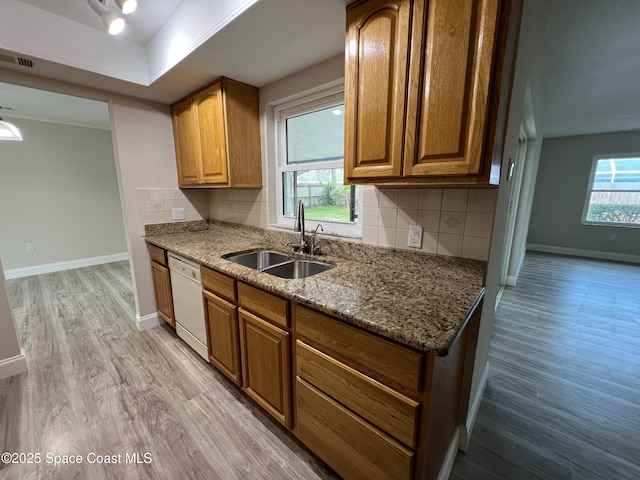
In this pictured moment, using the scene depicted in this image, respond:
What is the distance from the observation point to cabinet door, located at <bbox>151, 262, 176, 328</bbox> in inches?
90.7

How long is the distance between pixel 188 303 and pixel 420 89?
6.78 feet

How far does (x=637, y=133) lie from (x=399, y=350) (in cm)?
703

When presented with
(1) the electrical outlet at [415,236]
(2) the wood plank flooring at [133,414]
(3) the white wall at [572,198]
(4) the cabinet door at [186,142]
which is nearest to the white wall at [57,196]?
(2) the wood plank flooring at [133,414]

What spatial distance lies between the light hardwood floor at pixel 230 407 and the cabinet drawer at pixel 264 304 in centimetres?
73

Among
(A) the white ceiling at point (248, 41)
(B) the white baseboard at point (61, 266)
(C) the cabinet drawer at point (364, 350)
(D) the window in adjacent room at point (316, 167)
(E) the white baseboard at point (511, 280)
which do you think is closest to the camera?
(C) the cabinet drawer at point (364, 350)

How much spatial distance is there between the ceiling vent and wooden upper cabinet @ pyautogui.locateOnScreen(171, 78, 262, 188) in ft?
3.07

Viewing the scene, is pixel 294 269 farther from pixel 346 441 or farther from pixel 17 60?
pixel 17 60

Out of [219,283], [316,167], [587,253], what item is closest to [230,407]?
[219,283]

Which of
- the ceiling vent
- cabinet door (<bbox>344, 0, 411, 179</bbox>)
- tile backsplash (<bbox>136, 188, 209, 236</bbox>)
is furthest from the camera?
tile backsplash (<bbox>136, 188, 209, 236</bbox>)

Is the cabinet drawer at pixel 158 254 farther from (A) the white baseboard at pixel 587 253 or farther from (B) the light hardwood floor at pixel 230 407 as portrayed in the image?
(A) the white baseboard at pixel 587 253

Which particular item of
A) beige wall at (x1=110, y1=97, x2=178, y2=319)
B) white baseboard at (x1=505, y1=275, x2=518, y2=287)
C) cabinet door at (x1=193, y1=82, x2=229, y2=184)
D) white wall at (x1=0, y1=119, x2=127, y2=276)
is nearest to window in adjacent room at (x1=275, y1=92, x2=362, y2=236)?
cabinet door at (x1=193, y1=82, x2=229, y2=184)

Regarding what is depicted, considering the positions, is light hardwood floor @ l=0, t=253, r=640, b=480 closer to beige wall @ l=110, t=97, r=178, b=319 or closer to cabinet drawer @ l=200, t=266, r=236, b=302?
beige wall @ l=110, t=97, r=178, b=319

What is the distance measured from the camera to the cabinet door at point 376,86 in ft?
3.51

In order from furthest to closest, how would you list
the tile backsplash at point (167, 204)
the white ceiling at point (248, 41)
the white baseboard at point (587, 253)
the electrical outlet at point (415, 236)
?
1. the white baseboard at point (587, 253)
2. the tile backsplash at point (167, 204)
3. the electrical outlet at point (415, 236)
4. the white ceiling at point (248, 41)
